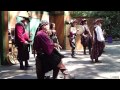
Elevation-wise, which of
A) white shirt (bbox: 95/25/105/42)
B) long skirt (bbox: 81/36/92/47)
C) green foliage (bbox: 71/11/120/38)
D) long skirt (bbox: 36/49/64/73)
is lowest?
long skirt (bbox: 36/49/64/73)

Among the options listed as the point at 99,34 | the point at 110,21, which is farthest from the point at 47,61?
the point at 110,21

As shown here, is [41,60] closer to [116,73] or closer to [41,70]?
[41,70]

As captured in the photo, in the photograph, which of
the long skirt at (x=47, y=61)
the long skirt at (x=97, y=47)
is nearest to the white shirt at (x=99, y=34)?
the long skirt at (x=97, y=47)

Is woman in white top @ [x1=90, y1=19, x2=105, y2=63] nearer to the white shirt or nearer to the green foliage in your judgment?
the white shirt

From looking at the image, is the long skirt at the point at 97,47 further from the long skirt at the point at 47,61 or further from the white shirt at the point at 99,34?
the long skirt at the point at 47,61

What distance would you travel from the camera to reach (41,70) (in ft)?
23.0

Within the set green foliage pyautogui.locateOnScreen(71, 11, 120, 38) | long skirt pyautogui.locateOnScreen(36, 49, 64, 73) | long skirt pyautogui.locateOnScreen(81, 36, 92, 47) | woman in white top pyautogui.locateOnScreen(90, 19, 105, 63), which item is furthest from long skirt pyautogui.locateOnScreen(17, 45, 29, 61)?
green foliage pyautogui.locateOnScreen(71, 11, 120, 38)

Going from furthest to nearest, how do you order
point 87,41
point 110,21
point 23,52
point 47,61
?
point 110,21 → point 87,41 → point 23,52 → point 47,61

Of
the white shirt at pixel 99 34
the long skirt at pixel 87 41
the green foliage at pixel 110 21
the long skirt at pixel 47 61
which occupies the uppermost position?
the green foliage at pixel 110 21

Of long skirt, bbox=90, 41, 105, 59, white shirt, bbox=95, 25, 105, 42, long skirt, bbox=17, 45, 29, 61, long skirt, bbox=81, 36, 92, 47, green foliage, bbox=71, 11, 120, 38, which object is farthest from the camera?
green foliage, bbox=71, 11, 120, 38

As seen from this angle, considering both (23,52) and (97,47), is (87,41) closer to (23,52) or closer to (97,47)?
(97,47)

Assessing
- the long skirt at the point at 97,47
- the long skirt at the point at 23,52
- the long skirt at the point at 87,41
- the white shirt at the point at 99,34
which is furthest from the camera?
the long skirt at the point at 87,41
